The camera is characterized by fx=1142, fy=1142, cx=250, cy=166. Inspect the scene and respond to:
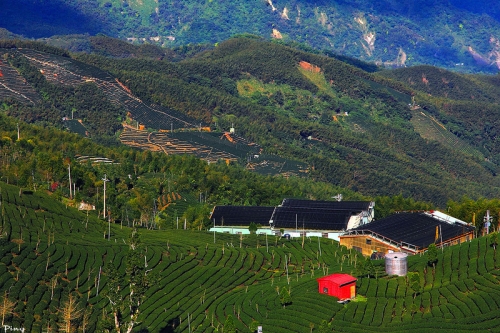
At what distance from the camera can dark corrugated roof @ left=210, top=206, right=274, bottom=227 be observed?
9888 centimetres

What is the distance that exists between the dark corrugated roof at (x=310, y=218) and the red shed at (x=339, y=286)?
2365 cm

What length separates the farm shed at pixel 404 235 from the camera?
89.1 metres

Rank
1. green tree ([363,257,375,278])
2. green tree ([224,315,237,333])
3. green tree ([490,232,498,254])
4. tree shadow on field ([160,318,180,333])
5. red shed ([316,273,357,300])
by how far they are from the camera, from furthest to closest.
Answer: green tree ([490,232,498,254]) < green tree ([363,257,375,278]) < red shed ([316,273,357,300]) < tree shadow on field ([160,318,180,333]) < green tree ([224,315,237,333])

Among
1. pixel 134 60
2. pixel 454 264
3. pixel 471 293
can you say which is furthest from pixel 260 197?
pixel 134 60

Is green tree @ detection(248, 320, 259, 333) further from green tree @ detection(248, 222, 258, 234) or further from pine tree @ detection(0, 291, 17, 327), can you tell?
green tree @ detection(248, 222, 258, 234)

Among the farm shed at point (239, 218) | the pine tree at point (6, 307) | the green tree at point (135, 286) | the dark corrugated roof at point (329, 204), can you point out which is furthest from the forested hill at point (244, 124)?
the green tree at point (135, 286)

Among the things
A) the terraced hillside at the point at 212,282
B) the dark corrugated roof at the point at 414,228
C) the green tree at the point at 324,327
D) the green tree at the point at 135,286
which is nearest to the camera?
the green tree at the point at 135,286

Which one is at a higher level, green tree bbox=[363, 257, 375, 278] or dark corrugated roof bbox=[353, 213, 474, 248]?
dark corrugated roof bbox=[353, 213, 474, 248]

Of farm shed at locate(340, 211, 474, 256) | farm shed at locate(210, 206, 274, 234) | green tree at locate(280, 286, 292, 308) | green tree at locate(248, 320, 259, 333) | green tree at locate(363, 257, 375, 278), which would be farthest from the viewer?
farm shed at locate(210, 206, 274, 234)

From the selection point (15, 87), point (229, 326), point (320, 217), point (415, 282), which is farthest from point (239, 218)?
point (15, 87)

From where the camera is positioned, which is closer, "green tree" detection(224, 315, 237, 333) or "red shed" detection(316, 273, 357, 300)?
"green tree" detection(224, 315, 237, 333)

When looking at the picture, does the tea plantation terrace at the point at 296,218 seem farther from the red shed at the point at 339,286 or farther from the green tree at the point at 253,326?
the green tree at the point at 253,326

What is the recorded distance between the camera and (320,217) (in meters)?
99.2

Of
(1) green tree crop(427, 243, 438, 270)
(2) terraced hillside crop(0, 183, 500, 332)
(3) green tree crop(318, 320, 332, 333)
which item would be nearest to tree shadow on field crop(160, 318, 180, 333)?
(2) terraced hillside crop(0, 183, 500, 332)
